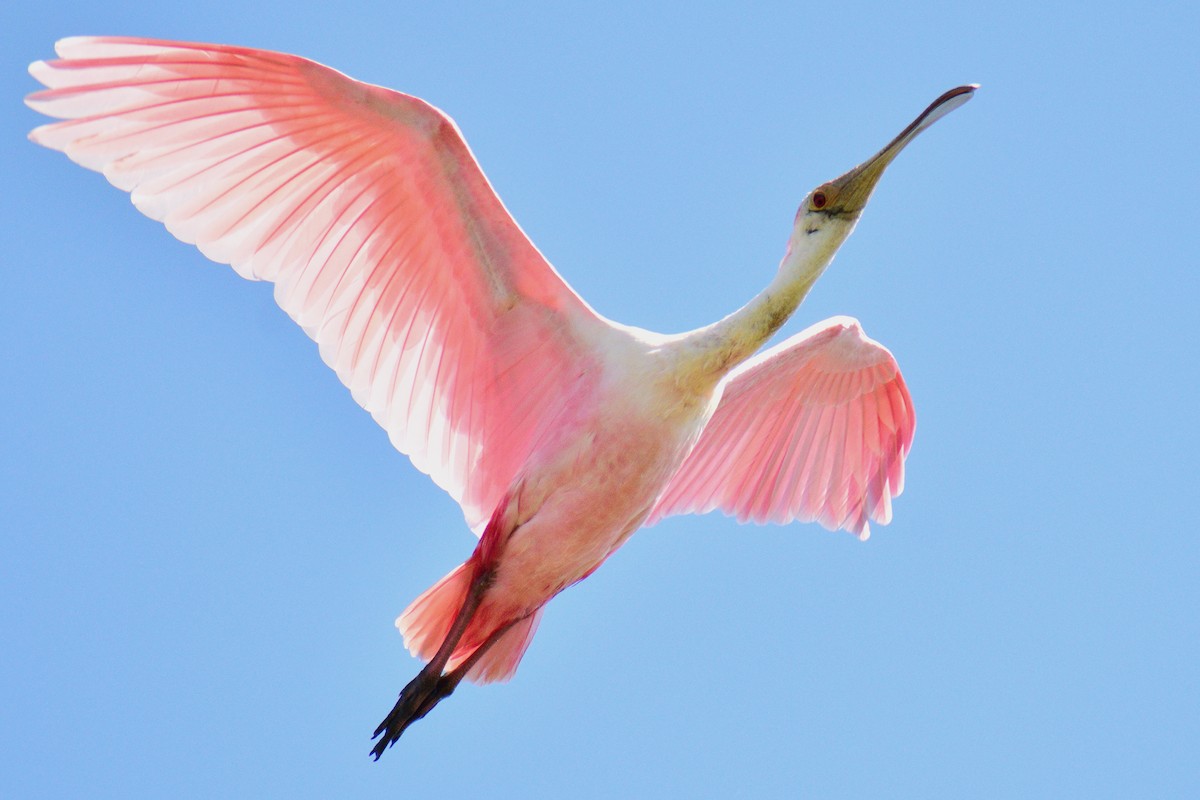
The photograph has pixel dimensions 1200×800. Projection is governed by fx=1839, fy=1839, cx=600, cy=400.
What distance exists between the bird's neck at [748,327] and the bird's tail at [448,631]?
1.38 meters

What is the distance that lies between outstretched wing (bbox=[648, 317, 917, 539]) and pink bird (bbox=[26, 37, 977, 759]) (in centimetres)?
169

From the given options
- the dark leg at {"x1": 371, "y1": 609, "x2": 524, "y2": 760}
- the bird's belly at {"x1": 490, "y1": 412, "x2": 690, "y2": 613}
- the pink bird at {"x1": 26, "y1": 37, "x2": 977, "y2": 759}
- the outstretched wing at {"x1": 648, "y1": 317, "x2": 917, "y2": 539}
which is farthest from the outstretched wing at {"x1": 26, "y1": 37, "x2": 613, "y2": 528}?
the outstretched wing at {"x1": 648, "y1": 317, "x2": 917, "y2": 539}

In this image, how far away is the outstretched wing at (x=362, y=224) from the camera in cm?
757

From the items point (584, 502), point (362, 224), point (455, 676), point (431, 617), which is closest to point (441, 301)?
point (362, 224)

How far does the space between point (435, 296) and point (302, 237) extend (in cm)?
69

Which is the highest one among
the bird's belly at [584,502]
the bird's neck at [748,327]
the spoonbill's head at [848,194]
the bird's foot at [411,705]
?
the spoonbill's head at [848,194]

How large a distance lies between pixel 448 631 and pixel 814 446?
2.72 m

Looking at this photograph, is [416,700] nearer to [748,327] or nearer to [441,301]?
[441,301]

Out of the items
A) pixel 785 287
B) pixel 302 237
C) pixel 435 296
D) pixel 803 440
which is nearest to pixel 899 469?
pixel 803 440

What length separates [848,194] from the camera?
8.27m

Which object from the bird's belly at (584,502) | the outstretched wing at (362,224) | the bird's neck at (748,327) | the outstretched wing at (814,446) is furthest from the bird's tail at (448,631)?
the outstretched wing at (814,446)

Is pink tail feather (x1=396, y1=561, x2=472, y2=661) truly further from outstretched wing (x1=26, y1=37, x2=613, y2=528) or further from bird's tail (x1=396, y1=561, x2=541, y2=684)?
outstretched wing (x1=26, y1=37, x2=613, y2=528)

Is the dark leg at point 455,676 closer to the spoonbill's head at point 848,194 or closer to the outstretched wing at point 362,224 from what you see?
the outstretched wing at point 362,224

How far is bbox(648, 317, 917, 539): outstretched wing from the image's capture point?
9.95m
